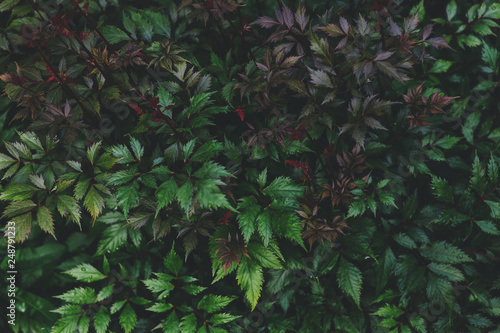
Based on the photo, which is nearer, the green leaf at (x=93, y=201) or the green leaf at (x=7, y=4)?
the green leaf at (x=93, y=201)

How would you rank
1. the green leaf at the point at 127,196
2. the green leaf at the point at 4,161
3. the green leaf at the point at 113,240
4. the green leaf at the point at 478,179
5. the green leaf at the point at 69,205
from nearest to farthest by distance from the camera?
the green leaf at the point at 127,196, the green leaf at the point at 69,205, the green leaf at the point at 4,161, the green leaf at the point at 478,179, the green leaf at the point at 113,240

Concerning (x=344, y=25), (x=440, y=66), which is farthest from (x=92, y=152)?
(x=440, y=66)

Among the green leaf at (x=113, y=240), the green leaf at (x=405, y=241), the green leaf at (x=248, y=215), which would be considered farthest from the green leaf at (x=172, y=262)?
the green leaf at (x=405, y=241)

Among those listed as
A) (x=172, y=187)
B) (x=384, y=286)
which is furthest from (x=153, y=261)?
(x=384, y=286)

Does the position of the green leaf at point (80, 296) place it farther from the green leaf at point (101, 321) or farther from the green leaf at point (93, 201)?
the green leaf at point (93, 201)

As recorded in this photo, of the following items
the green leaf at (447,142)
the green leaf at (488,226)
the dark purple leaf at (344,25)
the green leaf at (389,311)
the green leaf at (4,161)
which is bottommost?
the green leaf at (389,311)

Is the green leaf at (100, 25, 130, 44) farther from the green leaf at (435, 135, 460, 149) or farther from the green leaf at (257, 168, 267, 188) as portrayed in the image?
the green leaf at (435, 135, 460, 149)

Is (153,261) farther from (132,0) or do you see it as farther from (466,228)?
(466,228)

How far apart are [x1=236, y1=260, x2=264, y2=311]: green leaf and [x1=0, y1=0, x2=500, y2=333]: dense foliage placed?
0.03ft

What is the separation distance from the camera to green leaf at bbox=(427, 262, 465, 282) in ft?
7.21

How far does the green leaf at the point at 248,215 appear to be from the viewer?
1.98m

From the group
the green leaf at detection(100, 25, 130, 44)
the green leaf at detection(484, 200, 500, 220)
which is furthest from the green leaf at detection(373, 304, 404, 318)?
the green leaf at detection(100, 25, 130, 44)

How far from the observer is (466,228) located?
2.38m

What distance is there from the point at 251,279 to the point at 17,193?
53.1 inches
